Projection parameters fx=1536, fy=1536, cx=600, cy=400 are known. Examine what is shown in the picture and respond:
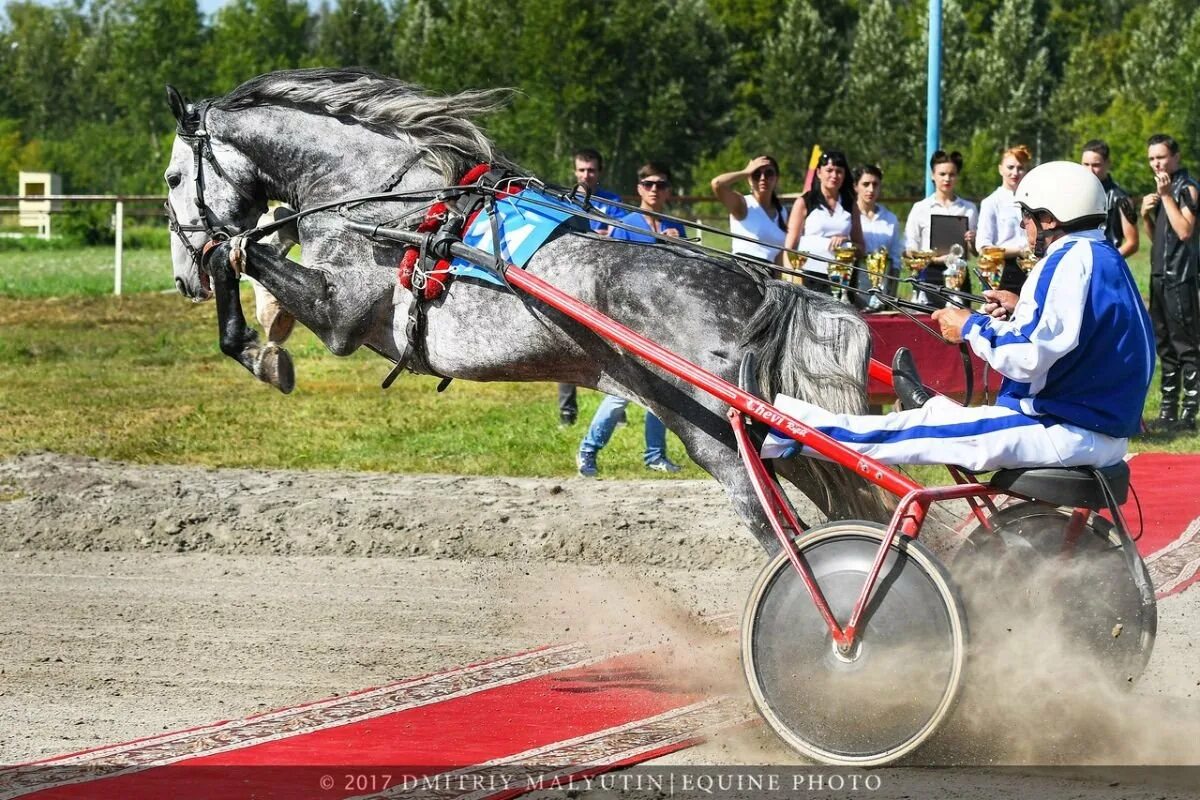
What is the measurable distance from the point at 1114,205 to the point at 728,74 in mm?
47482

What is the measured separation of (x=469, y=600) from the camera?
6.35 meters

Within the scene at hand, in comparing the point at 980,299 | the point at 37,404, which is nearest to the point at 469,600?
the point at 980,299

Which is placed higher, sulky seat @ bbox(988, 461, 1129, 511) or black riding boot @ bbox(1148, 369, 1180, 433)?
sulky seat @ bbox(988, 461, 1129, 511)

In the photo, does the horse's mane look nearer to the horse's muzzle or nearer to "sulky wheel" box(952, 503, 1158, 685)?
the horse's muzzle

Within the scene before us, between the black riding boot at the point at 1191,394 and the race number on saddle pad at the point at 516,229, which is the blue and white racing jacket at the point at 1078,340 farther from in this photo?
the black riding boot at the point at 1191,394

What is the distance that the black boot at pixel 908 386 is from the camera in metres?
4.67

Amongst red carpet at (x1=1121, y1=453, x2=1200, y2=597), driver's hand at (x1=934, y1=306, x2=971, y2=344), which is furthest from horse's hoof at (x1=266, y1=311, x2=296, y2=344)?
red carpet at (x1=1121, y1=453, x2=1200, y2=597)

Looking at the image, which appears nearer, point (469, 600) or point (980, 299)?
point (980, 299)

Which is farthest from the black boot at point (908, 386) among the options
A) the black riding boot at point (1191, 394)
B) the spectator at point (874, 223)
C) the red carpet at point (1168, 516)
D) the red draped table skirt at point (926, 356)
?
the black riding boot at point (1191, 394)

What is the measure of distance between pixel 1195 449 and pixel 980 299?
16.3 feet

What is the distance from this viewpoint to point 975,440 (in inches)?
169

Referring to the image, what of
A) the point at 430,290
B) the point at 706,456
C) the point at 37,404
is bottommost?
the point at 37,404

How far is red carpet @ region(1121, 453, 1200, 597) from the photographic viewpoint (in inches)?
256

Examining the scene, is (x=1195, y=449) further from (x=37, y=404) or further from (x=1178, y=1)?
(x=1178, y=1)
